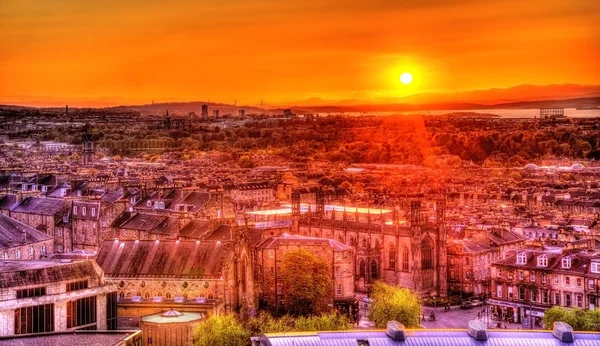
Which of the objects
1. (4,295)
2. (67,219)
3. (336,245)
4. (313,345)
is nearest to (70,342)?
(4,295)

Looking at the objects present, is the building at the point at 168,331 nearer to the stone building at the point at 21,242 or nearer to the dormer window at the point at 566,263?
the stone building at the point at 21,242

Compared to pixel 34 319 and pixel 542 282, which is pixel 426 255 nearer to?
pixel 542 282

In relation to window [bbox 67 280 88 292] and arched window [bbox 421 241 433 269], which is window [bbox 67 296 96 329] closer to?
window [bbox 67 280 88 292]

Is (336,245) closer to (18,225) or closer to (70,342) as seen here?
(18,225)

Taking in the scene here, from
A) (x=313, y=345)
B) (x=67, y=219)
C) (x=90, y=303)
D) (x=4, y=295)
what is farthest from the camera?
(x=67, y=219)

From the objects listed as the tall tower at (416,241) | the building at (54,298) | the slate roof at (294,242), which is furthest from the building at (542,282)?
the building at (54,298)

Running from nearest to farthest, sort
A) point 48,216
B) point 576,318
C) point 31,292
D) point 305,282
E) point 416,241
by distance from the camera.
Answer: point 31,292
point 576,318
point 305,282
point 416,241
point 48,216

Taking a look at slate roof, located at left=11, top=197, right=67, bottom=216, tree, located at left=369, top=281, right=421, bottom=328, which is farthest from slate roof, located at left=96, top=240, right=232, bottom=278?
slate roof, located at left=11, top=197, right=67, bottom=216

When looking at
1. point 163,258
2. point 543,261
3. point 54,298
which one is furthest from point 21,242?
point 543,261
